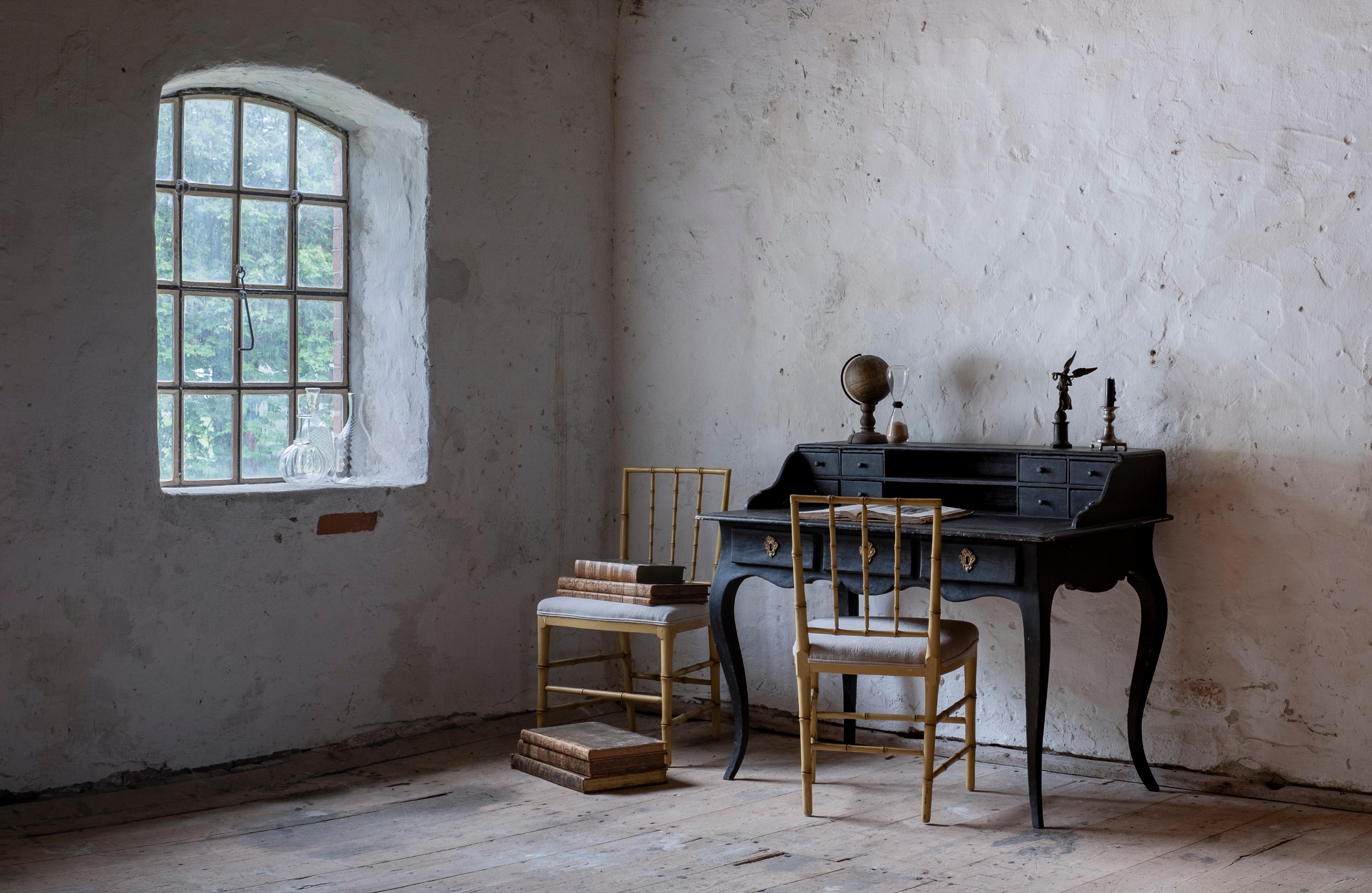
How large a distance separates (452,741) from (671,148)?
7.72 feet

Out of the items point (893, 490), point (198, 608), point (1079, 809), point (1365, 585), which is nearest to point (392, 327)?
point (198, 608)

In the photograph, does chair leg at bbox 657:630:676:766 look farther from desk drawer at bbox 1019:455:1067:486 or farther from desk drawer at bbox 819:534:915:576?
desk drawer at bbox 1019:455:1067:486

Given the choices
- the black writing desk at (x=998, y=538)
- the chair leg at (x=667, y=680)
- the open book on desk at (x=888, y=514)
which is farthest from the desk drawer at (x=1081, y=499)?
the chair leg at (x=667, y=680)

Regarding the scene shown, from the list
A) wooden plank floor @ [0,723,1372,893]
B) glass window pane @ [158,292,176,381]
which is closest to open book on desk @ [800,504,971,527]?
wooden plank floor @ [0,723,1372,893]

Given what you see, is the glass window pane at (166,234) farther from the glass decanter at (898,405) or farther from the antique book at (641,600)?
the glass decanter at (898,405)

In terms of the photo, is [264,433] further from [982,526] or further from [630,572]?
[982,526]

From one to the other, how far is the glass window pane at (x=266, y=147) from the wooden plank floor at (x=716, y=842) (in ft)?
6.61

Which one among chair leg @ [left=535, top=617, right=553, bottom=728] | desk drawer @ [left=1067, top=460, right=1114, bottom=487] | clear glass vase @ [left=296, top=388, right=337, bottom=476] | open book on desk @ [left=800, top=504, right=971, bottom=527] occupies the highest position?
clear glass vase @ [left=296, top=388, right=337, bottom=476]

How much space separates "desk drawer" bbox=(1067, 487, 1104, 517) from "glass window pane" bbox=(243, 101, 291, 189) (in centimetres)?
281

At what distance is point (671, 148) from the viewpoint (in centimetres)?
498

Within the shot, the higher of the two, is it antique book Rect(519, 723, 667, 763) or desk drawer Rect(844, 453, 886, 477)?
desk drawer Rect(844, 453, 886, 477)

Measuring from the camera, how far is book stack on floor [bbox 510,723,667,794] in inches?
150

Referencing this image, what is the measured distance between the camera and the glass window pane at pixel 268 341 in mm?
4383

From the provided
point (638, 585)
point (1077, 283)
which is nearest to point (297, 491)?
point (638, 585)
